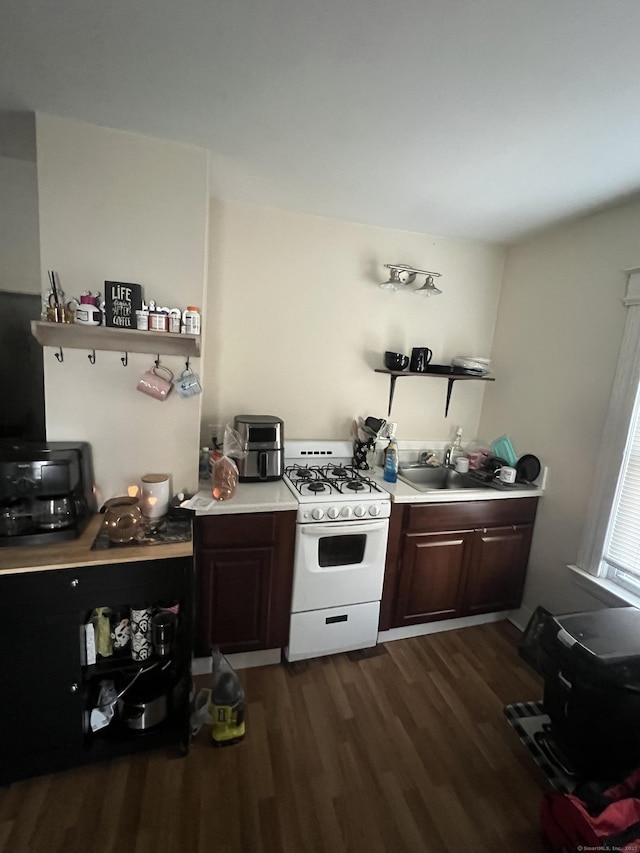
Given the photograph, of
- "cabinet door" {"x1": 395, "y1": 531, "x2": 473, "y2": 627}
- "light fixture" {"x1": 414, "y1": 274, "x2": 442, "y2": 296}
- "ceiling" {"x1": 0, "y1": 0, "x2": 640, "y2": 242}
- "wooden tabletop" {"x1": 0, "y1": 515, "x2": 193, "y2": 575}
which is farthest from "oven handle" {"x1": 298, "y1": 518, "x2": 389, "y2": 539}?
"ceiling" {"x1": 0, "y1": 0, "x2": 640, "y2": 242}

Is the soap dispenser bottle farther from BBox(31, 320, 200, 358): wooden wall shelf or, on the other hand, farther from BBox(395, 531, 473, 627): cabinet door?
BBox(31, 320, 200, 358): wooden wall shelf

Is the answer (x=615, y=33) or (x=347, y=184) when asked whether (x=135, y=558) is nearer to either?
(x=347, y=184)

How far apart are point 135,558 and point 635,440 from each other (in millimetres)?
2271

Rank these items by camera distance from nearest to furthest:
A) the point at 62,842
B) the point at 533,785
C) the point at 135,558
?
the point at 62,842 < the point at 135,558 < the point at 533,785

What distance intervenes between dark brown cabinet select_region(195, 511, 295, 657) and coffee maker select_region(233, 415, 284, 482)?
1.05 ft

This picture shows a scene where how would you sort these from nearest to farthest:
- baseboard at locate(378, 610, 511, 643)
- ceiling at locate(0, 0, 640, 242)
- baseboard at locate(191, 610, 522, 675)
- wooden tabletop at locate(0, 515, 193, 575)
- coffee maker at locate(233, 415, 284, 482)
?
ceiling at locate(0, 0, 640, 242), wooden tabletop at locate(0, 515, 193, 575), baseboard at locate(191, 610, 522, 675), coffee maker at locate(233, 415, 284, 482), baseboard at locate(378, 610, 511, 643)

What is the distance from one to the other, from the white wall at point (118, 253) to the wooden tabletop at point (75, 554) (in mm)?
399

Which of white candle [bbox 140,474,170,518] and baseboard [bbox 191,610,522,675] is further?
baseboard [bbox 191,610,522,675]

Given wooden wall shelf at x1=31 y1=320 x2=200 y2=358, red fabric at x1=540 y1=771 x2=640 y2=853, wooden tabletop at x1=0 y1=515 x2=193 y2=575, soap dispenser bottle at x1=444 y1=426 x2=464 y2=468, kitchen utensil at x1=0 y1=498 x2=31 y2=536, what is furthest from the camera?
soap dispenser bottle at x1=444 y1=426 x2=464 y2=468

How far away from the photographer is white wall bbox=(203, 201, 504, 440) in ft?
7.25

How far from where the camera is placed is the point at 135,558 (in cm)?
134

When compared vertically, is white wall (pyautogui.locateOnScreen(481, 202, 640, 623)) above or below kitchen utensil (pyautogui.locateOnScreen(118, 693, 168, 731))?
above

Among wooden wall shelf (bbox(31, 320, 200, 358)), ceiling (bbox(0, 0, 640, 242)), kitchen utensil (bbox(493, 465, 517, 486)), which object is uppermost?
ceiling (bbox(0, 0, 640, 242))

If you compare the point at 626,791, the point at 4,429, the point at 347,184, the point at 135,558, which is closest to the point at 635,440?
the point at 626,791
